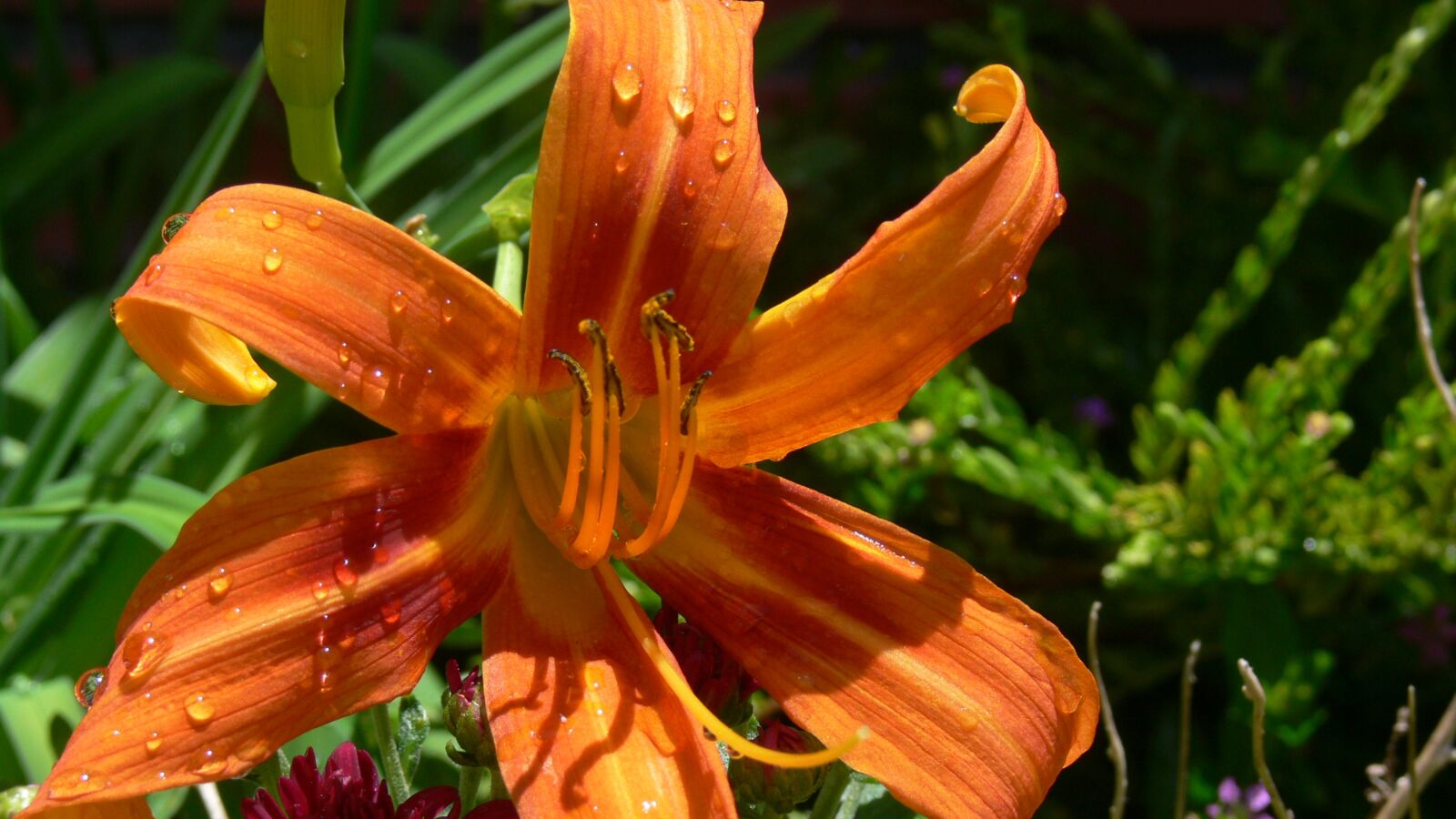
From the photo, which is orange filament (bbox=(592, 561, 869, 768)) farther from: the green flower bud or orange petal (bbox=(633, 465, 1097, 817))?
the green flower bud

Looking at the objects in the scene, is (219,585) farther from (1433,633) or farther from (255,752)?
(1433,633)

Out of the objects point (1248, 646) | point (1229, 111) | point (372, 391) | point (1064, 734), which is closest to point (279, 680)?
point (372, 391)

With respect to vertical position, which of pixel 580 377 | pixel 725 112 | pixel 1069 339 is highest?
pixel 725 112

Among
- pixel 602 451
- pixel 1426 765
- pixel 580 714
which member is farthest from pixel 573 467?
pixel 1426 765

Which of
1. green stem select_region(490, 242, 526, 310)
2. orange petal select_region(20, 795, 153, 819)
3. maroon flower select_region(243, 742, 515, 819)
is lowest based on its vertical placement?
orange petal select_region(20, 795, 153, 819)

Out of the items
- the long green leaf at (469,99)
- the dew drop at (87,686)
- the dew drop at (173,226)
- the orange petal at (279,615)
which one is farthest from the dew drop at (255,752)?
the long green leaf at (469,99)

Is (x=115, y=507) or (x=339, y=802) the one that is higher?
(x=339, y=802)

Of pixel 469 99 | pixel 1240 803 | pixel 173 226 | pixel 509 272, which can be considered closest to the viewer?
pixel 173 226

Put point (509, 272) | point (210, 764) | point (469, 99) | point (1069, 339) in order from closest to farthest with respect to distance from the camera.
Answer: point (210, 764) → point (509, 272) → point (469, 99) → point (1069, 339)

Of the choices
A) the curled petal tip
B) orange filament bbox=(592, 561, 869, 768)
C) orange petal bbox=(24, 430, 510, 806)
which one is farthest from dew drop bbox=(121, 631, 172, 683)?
the curled petal tip
